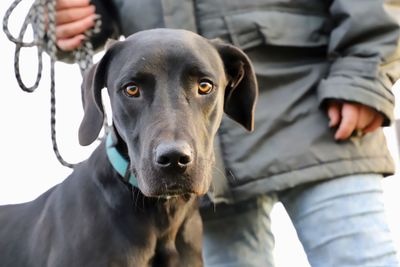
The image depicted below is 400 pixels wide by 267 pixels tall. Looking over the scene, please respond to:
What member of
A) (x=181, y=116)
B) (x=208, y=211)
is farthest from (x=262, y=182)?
(x=181, y=116)

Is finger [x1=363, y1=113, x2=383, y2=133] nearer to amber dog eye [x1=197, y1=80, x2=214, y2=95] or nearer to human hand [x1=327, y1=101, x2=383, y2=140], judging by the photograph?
human hand [x1=327, y1=101, x2=383, y2=140]

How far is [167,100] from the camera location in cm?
225

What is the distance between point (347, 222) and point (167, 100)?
81cm

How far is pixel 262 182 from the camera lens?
103 inches

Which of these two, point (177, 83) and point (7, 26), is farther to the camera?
point (7, 26)

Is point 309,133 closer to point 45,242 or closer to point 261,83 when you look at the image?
point 261,83

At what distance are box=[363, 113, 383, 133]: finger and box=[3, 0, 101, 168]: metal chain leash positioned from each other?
1.07m

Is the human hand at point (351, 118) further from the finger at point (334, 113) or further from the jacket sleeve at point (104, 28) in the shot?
the jacket sleeve at point (104, 28)

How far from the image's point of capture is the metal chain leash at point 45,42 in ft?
8.94

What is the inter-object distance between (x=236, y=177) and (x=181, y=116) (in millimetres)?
508

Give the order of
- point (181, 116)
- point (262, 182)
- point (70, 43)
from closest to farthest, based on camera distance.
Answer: point (181, 116)
point (262, 182)
point (70, 43)

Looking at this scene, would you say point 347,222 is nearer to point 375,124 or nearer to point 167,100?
point 375,124

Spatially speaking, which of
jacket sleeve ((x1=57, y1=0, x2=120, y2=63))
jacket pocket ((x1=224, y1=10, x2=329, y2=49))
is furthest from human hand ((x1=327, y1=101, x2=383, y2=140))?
jacket sleeve ((x1=57, y1=0, x2=120, y2=63))

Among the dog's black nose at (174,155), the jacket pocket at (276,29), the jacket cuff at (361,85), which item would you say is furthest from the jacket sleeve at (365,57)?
the dog's black nose at (174,155)
